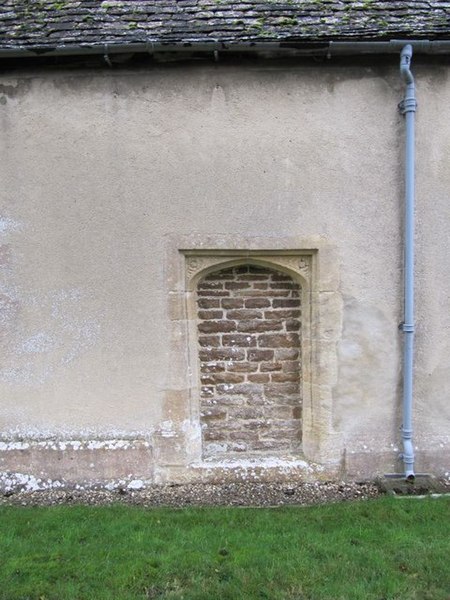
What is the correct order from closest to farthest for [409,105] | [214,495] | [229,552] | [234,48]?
[229,552] → [234,48] → [409,105] → [214,495]

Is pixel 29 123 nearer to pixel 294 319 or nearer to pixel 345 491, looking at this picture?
pixel 294 319

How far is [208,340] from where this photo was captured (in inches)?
189

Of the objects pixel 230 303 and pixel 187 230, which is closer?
pixel 187 230

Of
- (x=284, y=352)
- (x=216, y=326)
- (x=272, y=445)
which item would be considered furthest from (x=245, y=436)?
(x=216, y=326)

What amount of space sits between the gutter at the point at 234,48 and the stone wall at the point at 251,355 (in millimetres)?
1976

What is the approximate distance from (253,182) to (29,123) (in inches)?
85.6

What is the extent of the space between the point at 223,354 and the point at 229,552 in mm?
1875

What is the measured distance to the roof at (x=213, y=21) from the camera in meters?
4.22

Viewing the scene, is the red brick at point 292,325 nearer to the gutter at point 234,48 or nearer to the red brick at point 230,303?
the red brick at point 230,303

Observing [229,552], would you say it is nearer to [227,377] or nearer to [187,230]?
[227,377]

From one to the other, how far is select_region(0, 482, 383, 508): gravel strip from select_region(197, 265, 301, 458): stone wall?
1.30 feet

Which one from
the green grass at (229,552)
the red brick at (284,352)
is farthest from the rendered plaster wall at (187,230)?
the green grass at (229,552)

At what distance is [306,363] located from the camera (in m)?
4.69

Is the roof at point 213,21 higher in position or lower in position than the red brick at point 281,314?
higher
